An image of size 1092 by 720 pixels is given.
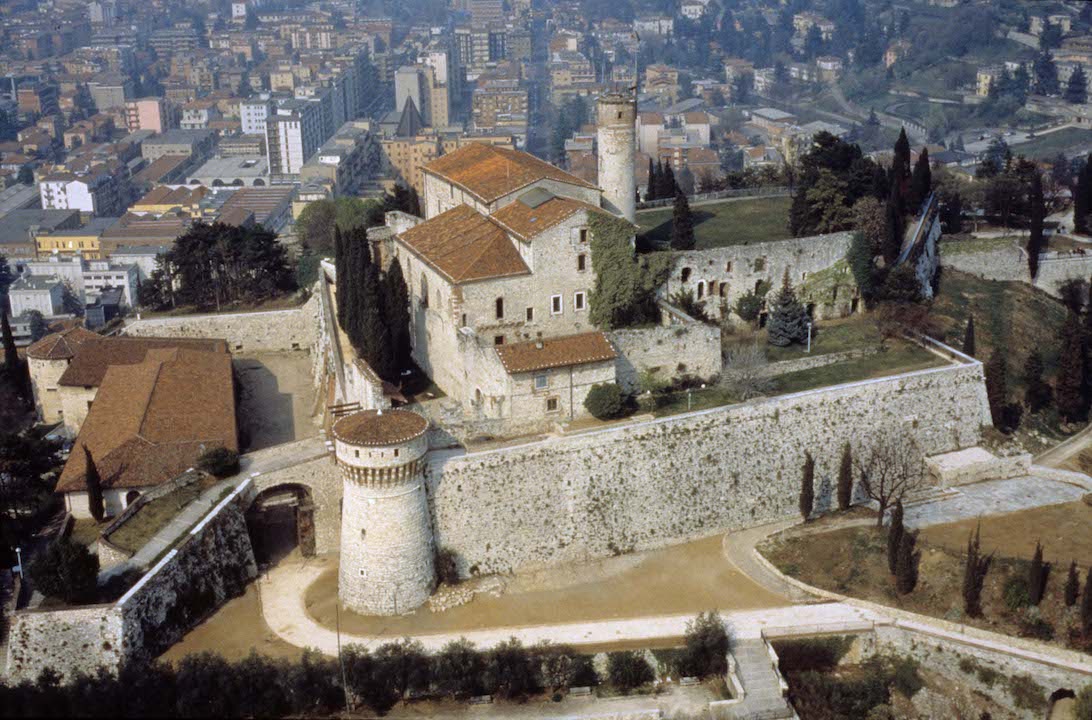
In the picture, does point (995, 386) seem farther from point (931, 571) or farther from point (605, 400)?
point (605, 400)

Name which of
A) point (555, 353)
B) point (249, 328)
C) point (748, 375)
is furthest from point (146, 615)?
point (249, 328)

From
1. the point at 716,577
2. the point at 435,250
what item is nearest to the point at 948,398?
the point at 716,577

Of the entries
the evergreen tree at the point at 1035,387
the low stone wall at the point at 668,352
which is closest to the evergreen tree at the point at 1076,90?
the evergreen tree at the point at 1035,387

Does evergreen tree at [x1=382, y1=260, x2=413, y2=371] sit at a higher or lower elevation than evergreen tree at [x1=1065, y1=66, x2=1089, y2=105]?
higher

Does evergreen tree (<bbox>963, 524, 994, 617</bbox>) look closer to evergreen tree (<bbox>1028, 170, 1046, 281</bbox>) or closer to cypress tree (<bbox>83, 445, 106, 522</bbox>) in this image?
cypress tree (<bbox>83, 445, 106, 522</bbox>)

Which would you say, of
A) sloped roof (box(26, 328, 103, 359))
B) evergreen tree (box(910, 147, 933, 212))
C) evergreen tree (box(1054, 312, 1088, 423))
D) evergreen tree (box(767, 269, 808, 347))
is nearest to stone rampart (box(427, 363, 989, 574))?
evergreen tree (box(767, 269, 808, 347))

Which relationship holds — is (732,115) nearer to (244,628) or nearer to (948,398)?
(948,398)

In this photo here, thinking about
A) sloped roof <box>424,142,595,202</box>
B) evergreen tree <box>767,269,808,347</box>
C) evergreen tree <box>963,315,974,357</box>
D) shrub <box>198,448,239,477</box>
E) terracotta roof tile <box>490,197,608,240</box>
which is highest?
sloped roof <box>424,142,595,202</box>
